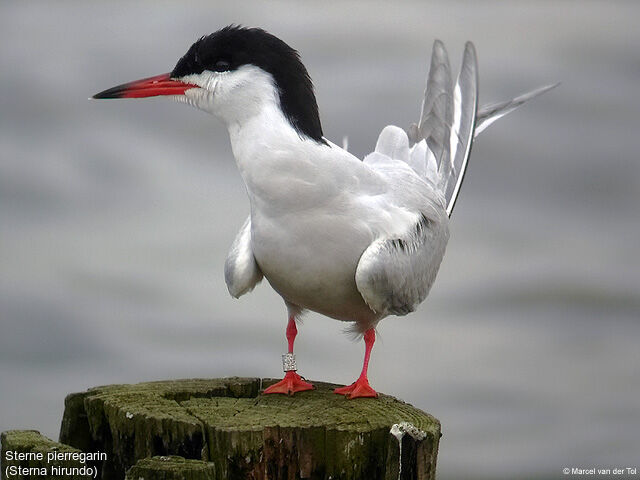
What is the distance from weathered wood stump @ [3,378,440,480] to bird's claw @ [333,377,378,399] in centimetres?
24

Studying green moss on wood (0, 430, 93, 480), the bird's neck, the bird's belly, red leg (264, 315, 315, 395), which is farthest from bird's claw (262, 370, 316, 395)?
green moss on wood (0, 430, 93, 480)

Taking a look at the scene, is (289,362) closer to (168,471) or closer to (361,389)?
(361,389)

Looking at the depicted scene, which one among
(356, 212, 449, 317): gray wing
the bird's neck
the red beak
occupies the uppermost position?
the red beak

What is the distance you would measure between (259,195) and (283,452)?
52.9 inches

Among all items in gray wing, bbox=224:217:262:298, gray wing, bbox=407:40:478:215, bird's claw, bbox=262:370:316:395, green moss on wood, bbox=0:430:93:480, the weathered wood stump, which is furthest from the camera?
gray wing, bbox=407:40:478:215

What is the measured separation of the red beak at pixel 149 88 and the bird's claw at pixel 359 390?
1704mm

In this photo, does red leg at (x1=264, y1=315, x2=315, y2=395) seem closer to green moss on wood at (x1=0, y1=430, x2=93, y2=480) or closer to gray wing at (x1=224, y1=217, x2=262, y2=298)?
gray wing at (x1=224, y1=217, x2=262, y2=298)

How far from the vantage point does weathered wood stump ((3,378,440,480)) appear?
15.3 feet

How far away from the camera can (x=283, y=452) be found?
471 cm

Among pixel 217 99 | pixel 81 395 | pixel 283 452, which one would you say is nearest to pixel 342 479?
pixel 283 452

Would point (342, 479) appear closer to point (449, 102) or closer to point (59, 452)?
point (59, 452)

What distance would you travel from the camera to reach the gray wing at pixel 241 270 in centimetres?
572

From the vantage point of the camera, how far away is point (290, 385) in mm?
5598

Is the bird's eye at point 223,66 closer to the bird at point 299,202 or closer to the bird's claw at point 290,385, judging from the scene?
the bird at point 299,202
